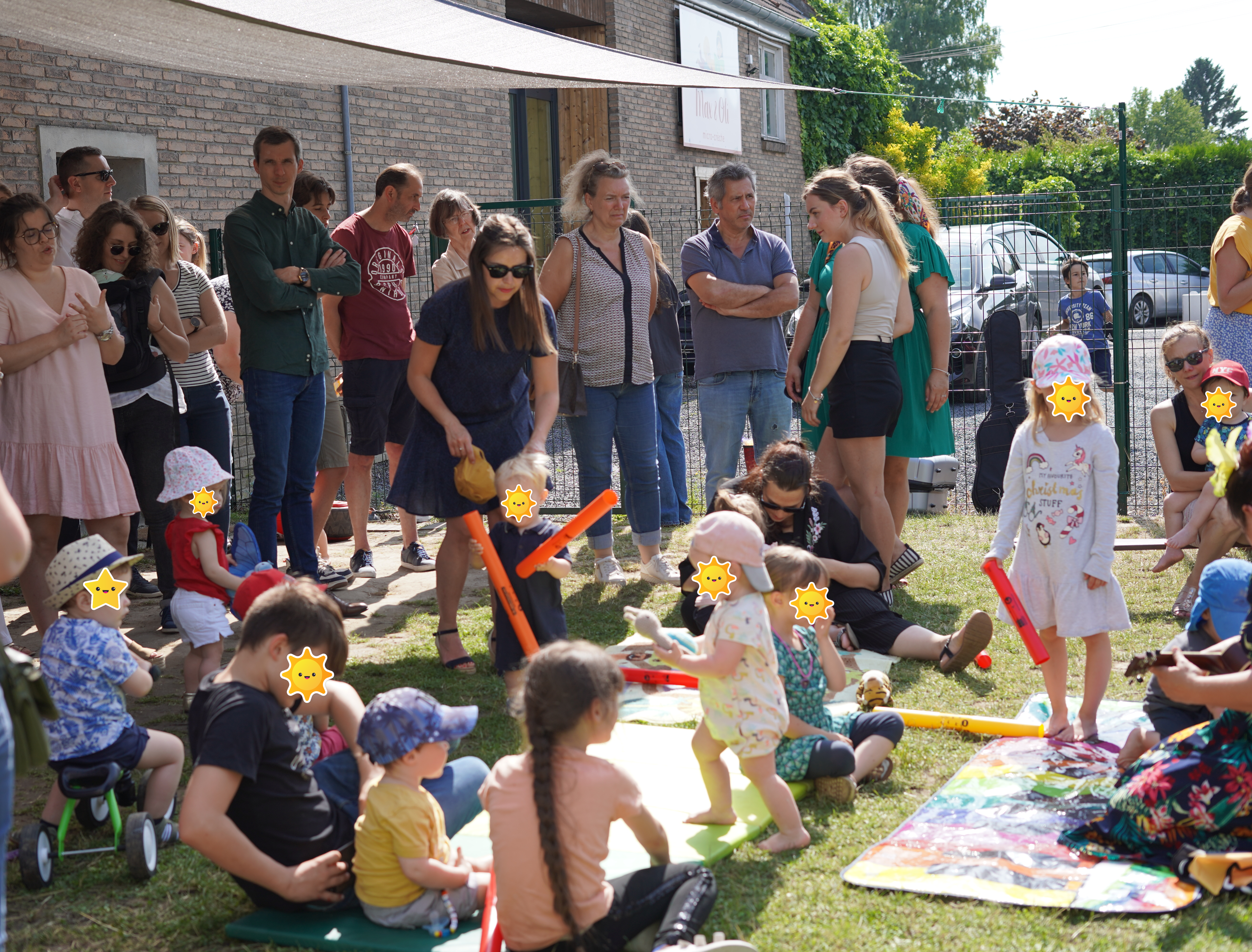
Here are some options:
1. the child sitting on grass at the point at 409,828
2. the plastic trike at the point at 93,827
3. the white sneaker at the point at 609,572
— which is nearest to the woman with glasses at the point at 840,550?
the white sneaker at the point at 609,572

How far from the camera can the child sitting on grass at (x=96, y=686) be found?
11.4 ft

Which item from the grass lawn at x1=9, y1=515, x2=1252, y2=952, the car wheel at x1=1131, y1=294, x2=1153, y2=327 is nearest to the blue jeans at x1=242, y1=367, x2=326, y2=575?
the grass lawn at x1=9, y1=515, x2=1252, y2=952

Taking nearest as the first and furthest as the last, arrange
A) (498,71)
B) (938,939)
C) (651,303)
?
(938,939)
(498,71)
(651,303)

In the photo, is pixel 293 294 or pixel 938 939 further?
pixel 293 294

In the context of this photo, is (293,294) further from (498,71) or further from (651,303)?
(651,303)

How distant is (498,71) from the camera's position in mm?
5547

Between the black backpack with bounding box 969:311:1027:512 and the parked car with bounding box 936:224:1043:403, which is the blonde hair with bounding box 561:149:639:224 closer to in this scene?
the parked car with bounding box 936:224:1043:403

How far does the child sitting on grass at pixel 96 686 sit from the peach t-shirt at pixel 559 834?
142 cm

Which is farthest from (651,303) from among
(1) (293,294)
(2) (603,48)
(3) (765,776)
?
(3) (765,776)

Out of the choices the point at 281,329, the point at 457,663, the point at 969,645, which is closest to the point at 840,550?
the point at 969,645

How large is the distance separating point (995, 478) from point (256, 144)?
5327 millimetres

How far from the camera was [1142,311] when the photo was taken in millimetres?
9328

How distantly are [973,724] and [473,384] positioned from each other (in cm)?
235

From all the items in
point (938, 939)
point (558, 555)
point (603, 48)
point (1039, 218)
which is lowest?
point (938, 939)
